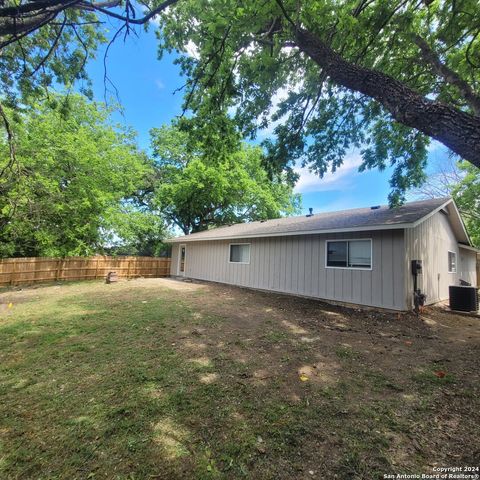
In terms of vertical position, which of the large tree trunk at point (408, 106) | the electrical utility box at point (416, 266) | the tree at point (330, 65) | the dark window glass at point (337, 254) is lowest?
the electrical utility box at point (416, 266)

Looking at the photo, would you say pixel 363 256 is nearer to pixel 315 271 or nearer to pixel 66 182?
pixel 315 271

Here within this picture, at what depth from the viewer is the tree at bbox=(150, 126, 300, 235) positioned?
2080 centimetres

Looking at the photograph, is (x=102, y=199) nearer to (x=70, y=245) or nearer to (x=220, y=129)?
(x=70, y=245)

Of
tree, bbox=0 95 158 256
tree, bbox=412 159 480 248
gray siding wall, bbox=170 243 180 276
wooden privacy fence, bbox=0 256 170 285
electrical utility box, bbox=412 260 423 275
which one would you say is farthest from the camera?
gray siding wall, bbox=170 243 180 276

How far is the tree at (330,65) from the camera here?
3467 millimetres

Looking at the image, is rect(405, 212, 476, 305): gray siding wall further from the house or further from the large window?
the large window

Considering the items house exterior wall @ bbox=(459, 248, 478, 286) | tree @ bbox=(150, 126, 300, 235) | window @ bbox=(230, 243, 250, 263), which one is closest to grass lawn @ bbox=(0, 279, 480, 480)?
window @ bbox=(230, 243, 250, 263)

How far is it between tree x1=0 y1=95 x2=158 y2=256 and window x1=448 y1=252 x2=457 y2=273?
55.0 ft

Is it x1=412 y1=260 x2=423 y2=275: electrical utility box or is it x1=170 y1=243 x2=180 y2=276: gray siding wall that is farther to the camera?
x1=170 y1=243 x2=180 y2=276: gray siding wall

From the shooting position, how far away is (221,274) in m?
13.6

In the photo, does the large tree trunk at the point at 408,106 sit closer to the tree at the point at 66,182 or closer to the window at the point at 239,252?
the window at the point at 239,252

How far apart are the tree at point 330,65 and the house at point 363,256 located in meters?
1.59

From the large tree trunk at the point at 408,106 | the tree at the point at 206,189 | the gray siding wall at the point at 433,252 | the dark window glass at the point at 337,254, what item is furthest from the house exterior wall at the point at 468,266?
the large tree trunk at the point at 408,106

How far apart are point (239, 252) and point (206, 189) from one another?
10228 mm
